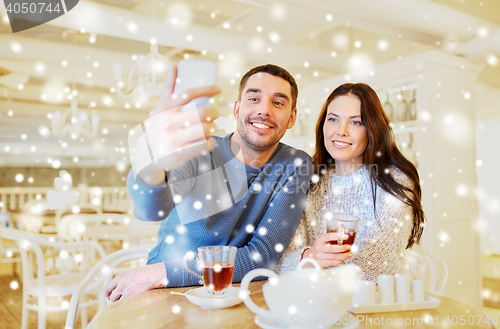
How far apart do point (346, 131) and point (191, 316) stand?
91cm

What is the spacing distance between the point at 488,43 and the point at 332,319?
2633 mm

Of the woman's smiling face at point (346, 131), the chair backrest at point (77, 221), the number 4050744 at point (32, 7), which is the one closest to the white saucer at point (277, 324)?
the woman's smiling face at point (346, 131)

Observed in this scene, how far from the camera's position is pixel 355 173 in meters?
1.44

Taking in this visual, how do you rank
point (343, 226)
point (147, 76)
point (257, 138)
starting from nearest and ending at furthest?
point (343, 226), point (257, 138), point (147, 76)

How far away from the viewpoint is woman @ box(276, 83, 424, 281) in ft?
4.15

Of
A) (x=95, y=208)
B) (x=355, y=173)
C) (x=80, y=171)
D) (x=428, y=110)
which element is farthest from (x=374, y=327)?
(x=80, y=171)

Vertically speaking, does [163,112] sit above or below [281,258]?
above

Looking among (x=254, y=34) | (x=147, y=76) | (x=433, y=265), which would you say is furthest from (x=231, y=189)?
(x=254, y=34)

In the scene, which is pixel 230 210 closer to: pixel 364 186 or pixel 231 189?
pixel 231 189

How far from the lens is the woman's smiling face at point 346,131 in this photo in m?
1.42

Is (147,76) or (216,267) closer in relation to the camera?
(216,267)

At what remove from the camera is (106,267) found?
1228mm

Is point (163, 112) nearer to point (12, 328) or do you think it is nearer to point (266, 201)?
point (266, 201)

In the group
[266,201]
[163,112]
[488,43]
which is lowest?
[266,201]
